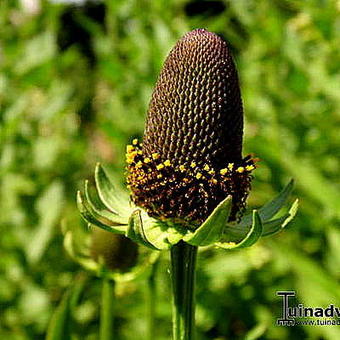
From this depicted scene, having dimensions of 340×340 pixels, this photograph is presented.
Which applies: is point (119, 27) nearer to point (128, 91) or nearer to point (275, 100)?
point (128, 91)

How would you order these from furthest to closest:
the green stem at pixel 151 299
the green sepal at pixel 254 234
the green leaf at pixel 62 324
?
the green stem at pixel 151 299, the green leaf at pixel 62 324, the green sepal at pixel 254 234

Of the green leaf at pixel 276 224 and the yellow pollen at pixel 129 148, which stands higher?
the yellow pollen at pixel 129 148

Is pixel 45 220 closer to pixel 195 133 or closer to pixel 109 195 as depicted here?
pixel 109 195

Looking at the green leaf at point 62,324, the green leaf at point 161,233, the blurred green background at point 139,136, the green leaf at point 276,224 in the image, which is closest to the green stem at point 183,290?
the green leaf at point 161,233

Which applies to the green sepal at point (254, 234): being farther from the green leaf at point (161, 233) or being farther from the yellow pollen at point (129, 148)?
Result: the yellow pollen at point (129, 148)

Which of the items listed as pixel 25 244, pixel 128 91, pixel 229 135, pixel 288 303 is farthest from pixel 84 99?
pixel 229 135

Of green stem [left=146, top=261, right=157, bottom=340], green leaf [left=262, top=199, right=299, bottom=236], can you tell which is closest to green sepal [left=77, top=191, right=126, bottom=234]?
green leaf [left=262, top=199, right=299, bottom=236]
